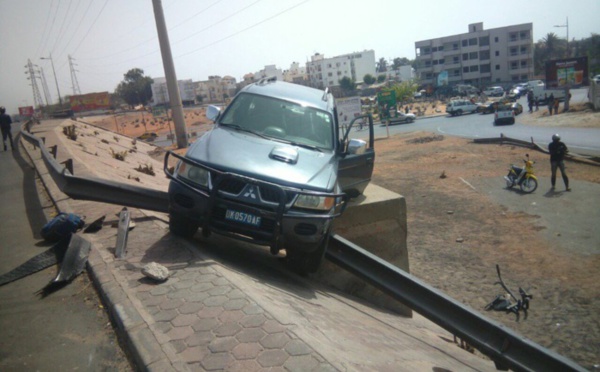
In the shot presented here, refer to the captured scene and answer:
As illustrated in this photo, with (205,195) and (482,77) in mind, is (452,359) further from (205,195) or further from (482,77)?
(482,77)

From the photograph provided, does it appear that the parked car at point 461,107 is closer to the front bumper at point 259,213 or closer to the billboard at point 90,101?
the front bumper at point 259,213

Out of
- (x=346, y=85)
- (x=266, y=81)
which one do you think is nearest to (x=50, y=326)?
(x=266, y=81)

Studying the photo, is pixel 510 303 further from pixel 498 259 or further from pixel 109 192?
pixel 109 192

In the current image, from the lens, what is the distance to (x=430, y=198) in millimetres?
16062

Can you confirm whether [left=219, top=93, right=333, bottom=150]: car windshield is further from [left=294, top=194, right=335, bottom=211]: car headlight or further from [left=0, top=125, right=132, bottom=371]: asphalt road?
[left=0, top=125, right=132, bottom=371]: asphalt road

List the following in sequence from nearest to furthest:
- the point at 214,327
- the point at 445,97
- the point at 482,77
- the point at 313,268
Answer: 1. the point at 214,327
2. the point at 313,268
3. the point at 445,97
4. the point at 482,77

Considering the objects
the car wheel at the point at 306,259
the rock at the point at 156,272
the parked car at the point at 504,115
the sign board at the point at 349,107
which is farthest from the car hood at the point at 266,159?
the parked car at the point at 504,115

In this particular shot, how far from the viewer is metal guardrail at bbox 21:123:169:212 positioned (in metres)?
5.74

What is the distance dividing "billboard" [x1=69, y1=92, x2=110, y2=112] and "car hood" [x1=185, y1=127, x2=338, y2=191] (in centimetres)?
8994

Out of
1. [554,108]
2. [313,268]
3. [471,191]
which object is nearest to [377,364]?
[313,268]

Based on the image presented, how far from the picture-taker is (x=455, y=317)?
416 centimetres

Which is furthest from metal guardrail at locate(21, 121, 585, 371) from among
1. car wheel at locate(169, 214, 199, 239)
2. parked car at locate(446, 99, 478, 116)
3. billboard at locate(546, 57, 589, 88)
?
parked car at locate(446, 99, 478, 116)

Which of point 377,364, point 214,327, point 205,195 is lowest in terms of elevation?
point 377,364

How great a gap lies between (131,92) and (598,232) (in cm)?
12505
